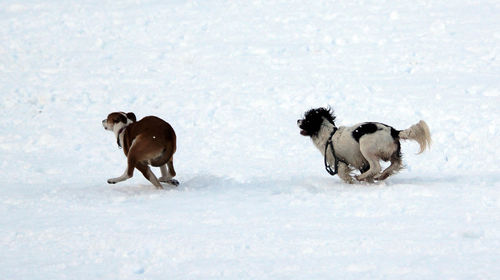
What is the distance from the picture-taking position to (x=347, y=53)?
13.9 m

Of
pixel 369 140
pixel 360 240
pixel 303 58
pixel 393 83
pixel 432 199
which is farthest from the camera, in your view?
pixel 303 58

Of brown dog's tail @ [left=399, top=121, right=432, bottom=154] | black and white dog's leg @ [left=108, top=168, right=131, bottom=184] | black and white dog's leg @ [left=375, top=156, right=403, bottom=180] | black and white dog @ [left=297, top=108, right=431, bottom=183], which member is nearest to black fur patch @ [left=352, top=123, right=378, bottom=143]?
black and white dog @ [left=297, top=108, right=431, bottom=183]

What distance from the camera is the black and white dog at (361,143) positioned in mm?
7832

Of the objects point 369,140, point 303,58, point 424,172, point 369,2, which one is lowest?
point 424,172

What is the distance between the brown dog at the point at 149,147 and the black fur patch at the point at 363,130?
2.11 meters

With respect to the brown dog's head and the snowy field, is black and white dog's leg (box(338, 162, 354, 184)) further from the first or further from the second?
the brown dog's head

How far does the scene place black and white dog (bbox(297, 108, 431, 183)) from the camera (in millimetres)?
7832

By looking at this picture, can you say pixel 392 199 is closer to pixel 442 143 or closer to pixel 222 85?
pixel 442 143

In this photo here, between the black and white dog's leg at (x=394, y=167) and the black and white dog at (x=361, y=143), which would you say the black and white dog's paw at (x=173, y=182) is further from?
the black and white dog's leg at (x=394, y=167)

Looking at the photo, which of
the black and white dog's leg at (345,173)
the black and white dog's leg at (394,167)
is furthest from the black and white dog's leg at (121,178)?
the black and white dog's leg at (394,167)

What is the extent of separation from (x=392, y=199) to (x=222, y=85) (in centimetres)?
645

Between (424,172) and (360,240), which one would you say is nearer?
(360,240)

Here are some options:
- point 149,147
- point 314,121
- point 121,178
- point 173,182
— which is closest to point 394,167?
point 314,121

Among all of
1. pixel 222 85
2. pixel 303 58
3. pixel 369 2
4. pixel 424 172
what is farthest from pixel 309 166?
pixel 369 2
